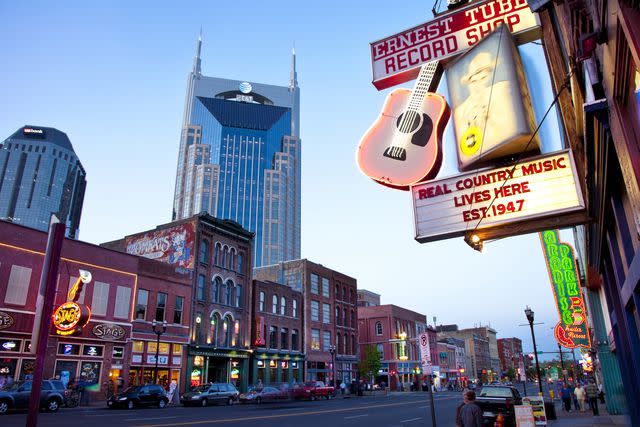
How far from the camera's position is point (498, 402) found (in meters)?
17.6

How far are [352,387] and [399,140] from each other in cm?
5552

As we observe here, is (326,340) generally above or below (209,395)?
above

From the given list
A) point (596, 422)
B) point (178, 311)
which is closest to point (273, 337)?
point (178, 311)

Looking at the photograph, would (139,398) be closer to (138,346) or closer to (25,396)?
(25,396)

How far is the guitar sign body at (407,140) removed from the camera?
747cm

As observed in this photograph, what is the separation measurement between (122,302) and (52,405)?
1322 cm

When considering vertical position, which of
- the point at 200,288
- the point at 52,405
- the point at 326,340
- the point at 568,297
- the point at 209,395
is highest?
the point at 200,288

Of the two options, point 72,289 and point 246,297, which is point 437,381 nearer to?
point 246,297

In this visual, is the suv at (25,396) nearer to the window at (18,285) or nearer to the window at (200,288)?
the window at (18,285)

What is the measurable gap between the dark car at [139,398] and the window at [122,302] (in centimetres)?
887

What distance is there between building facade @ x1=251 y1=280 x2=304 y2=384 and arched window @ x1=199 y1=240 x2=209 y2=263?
25.6ft

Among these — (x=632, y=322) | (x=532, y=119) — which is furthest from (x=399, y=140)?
(x=632, y=322)

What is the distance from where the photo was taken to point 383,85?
8703 millimetres

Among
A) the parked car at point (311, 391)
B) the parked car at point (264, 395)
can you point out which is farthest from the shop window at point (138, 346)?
the parked car at point (311, 391)
